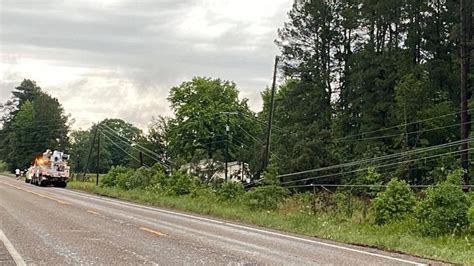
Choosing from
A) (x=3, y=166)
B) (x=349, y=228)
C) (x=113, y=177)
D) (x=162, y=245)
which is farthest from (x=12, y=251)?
(x=3, y=166)

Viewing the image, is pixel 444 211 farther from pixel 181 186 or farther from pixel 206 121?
pixel 206 121

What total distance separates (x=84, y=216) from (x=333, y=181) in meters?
30.8

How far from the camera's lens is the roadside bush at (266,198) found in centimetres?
2602

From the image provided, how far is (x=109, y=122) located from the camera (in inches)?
6137

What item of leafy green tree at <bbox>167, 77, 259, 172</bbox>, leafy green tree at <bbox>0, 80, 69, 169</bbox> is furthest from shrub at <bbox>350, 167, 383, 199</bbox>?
leafy green tree at <bbox>0, 80, 69, 169</bbox>

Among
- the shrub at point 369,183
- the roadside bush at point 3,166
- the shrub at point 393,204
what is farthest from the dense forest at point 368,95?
the roadside bush at point 3,166

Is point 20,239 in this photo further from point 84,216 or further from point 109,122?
point 109,122

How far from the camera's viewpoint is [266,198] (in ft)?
85.5

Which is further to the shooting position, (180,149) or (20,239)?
(180,149)

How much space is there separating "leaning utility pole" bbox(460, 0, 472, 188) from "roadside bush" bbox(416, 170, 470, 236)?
762 inches

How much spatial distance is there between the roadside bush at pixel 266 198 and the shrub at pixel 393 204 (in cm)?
616

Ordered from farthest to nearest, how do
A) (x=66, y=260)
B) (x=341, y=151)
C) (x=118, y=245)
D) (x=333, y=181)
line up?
(x=341, y=151), (x=333, y=181), (x=118, y=245), (x=66, y=260)

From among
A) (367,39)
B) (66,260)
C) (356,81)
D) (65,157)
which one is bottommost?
(66,260)

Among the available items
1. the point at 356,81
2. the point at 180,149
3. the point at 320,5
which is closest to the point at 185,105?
the point at 180,149
